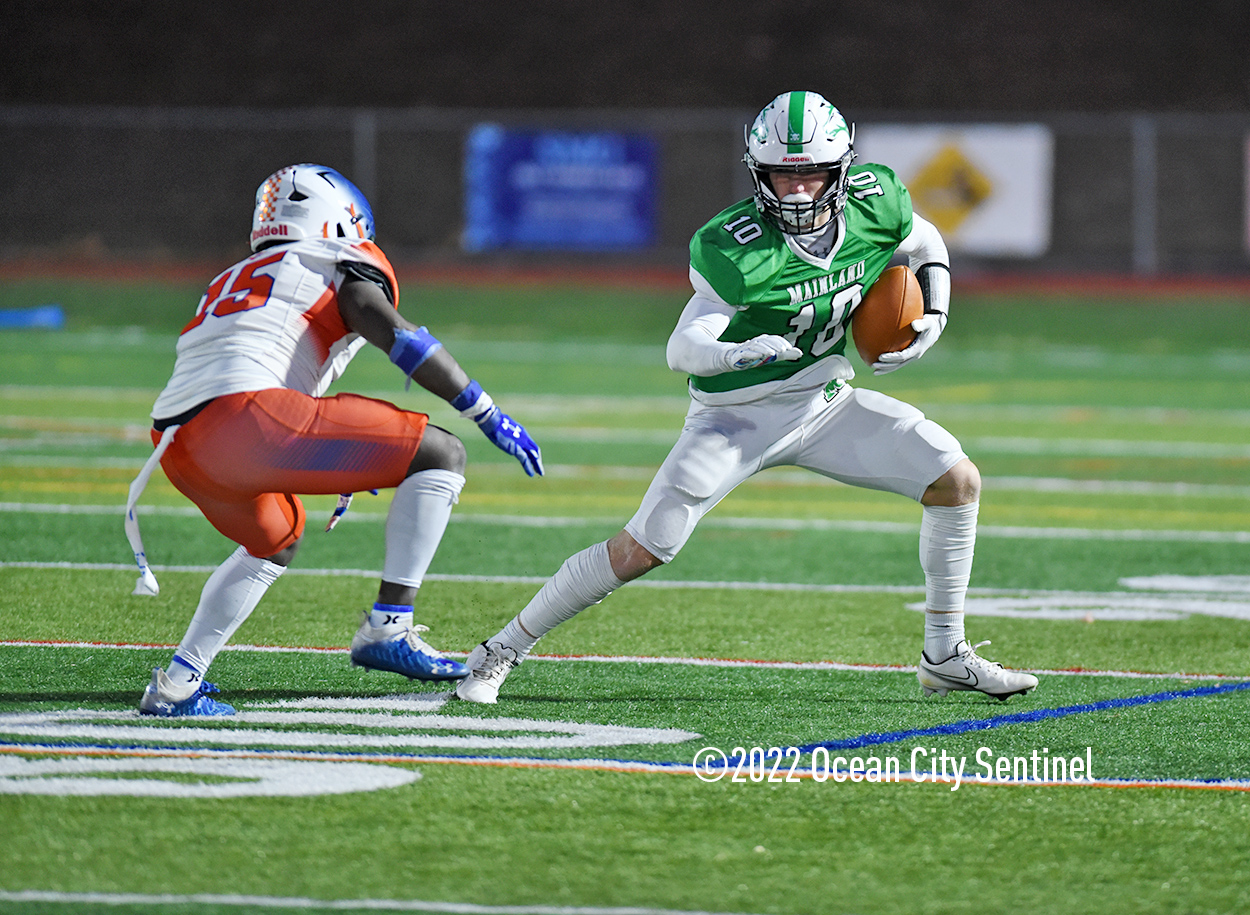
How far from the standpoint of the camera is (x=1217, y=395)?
1409 cm

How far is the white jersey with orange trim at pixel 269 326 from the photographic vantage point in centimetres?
459

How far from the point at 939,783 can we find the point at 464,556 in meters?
3.55

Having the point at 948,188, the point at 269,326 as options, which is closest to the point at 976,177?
the point at 948,188

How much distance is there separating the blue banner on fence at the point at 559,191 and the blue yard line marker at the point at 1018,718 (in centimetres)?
1449

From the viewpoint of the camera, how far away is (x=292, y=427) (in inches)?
179

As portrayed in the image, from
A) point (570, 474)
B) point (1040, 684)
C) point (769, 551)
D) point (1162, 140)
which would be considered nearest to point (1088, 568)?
point (769, 551)

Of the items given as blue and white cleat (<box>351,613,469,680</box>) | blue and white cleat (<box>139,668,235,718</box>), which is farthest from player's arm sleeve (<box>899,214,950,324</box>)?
blue and white cleat (<box>139,668,235,718</box>)

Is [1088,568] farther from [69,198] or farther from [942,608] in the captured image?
[69,198]

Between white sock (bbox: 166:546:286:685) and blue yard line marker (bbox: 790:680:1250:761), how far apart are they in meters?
1.41

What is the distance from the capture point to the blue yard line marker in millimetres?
4527

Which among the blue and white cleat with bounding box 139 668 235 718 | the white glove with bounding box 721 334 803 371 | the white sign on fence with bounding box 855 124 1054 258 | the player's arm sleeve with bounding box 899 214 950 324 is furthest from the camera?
the white sign on fence with bounding box 855 124 1054 258

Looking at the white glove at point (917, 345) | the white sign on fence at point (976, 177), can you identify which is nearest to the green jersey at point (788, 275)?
the white glove at point (917, 345)

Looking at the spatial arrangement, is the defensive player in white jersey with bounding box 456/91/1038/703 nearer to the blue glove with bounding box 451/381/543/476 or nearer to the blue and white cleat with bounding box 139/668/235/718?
the blue glove with bounding box 451/381/543/476

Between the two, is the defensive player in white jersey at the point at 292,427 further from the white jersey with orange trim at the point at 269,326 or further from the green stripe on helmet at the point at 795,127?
the green stripe on helmet at the point at 795,127
